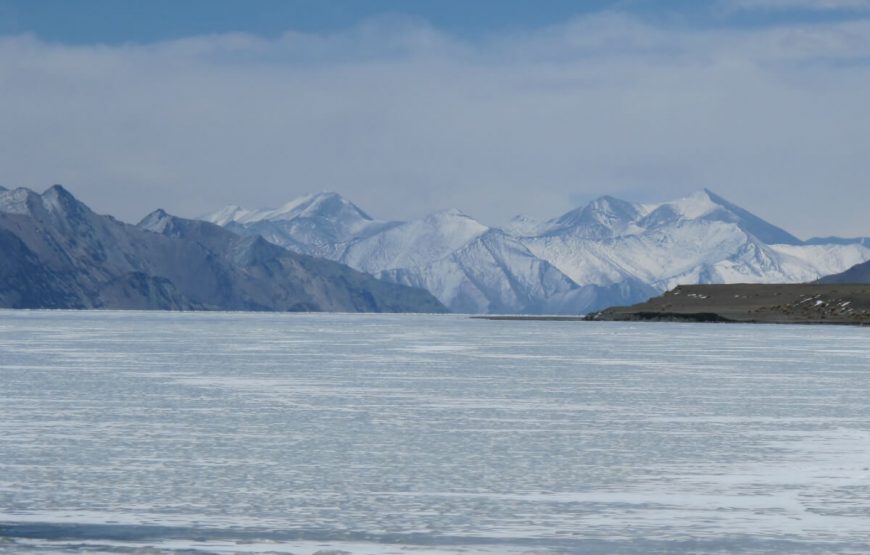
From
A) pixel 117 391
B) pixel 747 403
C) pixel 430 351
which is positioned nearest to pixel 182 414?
pixel 117 391

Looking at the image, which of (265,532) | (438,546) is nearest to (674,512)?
(438,546)

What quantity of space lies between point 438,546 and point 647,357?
81946 mm

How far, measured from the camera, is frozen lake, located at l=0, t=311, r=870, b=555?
23.9m

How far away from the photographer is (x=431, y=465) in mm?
33750

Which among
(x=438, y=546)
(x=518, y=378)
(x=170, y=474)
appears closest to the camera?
(x=438, y=546)

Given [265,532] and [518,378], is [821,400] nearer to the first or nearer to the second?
[518,378]

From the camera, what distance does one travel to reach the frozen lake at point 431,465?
23.9m

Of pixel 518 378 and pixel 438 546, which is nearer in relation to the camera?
pixel 438 546

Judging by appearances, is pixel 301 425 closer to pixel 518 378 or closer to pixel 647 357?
pixel 518 378

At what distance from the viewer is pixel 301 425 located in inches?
1736

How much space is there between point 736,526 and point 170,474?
12.9m

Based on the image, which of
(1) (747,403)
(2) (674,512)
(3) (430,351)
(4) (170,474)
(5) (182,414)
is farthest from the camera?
(3) (430,351)

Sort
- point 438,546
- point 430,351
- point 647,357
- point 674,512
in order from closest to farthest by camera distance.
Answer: point 438,546 → point 674,512 → point 647,357 → point 430,351

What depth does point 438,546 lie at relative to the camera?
22812 mm
